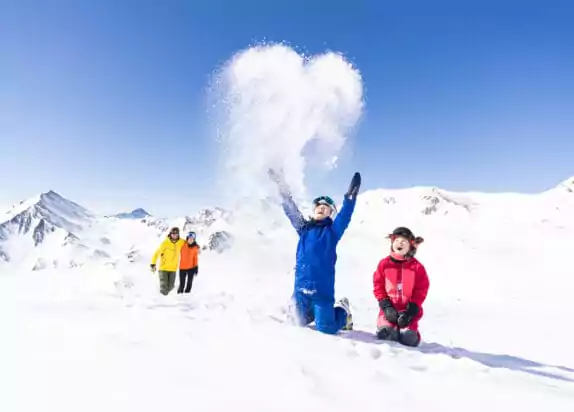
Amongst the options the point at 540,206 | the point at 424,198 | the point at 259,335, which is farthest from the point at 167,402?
the point at 424,198

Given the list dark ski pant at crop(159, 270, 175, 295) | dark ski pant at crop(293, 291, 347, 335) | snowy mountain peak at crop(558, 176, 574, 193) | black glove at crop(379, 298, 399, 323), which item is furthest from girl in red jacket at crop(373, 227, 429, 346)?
snowy mountain peak at crop(558, 176, 574, 193)

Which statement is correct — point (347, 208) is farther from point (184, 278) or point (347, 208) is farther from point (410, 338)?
point (184, 278)

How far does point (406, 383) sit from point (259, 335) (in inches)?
76.6

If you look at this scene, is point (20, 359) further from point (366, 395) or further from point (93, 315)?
point (366, 395)

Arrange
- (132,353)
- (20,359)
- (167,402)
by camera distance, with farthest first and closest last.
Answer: (132,353) → (20,359) → (167,402)

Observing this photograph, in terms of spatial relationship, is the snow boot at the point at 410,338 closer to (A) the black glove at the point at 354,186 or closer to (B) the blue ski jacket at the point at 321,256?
(B) the blue ski jacket at the point at 321,256

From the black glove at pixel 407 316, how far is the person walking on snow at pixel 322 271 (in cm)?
87

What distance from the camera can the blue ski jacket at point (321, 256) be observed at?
646 centimetres

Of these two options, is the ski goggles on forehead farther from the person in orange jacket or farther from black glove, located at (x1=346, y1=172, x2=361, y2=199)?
the person in orange jacket

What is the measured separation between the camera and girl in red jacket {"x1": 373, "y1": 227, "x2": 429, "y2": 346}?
19.7 feet

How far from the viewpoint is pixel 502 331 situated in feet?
40.3

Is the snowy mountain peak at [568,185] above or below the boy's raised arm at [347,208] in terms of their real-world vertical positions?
above

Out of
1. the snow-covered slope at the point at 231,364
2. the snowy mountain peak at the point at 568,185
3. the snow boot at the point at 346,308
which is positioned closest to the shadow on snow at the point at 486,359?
the snow-covered slope at the point at 231,364

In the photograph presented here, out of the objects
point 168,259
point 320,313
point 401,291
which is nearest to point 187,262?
point 168,259
